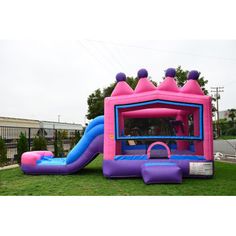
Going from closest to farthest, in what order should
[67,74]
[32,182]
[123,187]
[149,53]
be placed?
[123,187], [32,182], [149,53], [67,74]

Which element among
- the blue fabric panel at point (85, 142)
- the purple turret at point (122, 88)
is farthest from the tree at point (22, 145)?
the purple turret at point (122, 88)

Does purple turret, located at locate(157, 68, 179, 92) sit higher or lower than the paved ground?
higher

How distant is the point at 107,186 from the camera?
14.6 ft

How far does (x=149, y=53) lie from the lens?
589 cm

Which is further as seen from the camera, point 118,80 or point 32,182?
point 118,80

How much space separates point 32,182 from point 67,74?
8.90 ft

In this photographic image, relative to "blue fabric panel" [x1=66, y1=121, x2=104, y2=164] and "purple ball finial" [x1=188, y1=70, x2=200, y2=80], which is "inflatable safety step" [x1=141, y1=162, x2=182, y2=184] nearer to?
"blue fabric panel" [x1=66, y1=121, x2=104, y2=164]

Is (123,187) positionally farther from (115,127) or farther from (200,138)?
(200,138)

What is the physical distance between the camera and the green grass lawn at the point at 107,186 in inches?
156

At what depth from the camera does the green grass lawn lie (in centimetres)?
397

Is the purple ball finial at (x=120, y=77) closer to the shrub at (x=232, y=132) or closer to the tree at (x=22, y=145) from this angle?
the tree at (x=22, y=145)

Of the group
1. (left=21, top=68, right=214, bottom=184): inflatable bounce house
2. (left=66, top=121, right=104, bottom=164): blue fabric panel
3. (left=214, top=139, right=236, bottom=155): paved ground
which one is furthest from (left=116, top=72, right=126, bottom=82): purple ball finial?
(left=214, top=139, right=236, bottom=155): paved ground

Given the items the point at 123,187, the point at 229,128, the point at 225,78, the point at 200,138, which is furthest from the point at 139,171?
the point at 229,128

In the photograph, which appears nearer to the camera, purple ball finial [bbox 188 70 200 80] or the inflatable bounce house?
the inflatable bounce house
